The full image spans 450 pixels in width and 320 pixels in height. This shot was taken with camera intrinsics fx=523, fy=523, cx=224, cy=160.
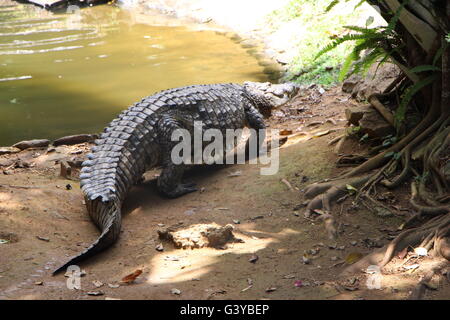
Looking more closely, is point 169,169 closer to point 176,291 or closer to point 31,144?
point 176,291

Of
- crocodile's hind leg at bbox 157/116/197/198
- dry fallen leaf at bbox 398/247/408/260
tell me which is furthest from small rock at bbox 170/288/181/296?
crocodile's hind leg at bbox 157/116/197/198

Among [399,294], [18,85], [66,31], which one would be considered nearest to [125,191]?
[399,294]

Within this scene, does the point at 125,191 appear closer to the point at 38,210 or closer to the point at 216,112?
the point at 38,210

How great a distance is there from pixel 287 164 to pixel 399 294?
2.48m

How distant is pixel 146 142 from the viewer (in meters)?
5.50

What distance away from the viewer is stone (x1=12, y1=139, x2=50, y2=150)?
705 centimetres

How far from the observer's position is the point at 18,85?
9.86 metres

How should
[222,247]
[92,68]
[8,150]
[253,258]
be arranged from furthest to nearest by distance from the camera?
1. [92,68]
2. [8,150]
3. [222,247]
4. [253,258]

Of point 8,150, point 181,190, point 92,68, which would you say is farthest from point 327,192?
point 92,68

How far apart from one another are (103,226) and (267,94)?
12.5ft

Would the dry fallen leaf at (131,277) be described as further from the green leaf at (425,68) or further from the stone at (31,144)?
the stone at (31,144)

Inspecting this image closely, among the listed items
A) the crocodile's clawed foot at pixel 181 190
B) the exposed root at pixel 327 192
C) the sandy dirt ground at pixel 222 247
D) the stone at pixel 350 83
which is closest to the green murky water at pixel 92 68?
the stone at pixel 350 83

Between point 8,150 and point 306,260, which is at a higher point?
point 306,260

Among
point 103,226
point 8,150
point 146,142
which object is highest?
point 146,142
